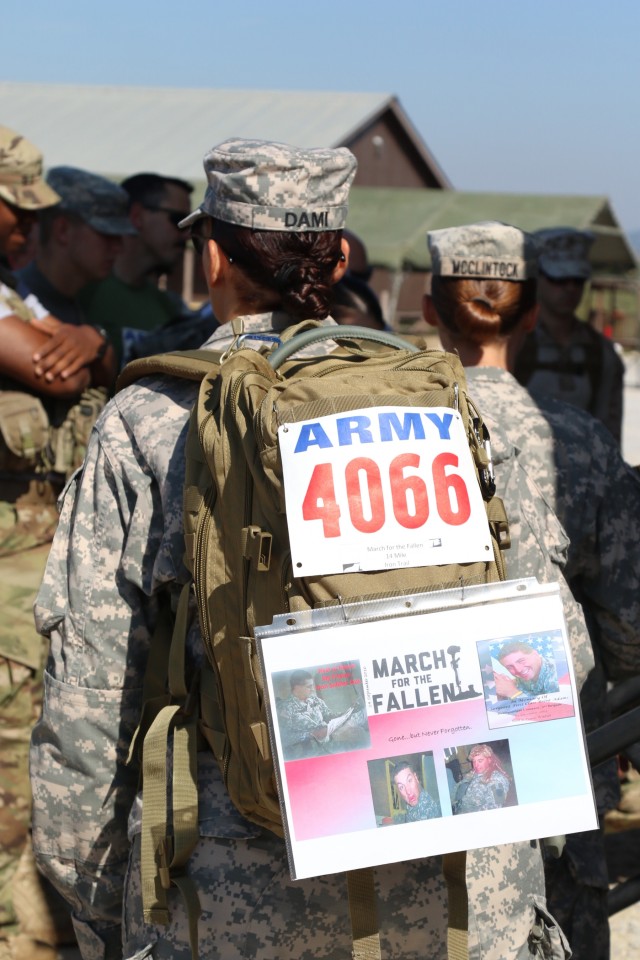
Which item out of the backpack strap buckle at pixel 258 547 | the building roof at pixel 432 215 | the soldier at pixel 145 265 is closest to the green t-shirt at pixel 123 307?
the soldier at pixel 145 265

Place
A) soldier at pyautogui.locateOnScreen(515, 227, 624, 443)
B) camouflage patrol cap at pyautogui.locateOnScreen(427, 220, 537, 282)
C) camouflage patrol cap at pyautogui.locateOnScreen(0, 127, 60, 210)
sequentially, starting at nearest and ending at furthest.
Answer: camouflage patrol cap at pyautogui.locateOnScreen(427, 220, 537, 282) < camouflage patrol cap at pyautogui.locateOnScreen(0, 127, 60, 210) < soldier at pyautogui.locateOnScreen(515, 227, 624, 443)

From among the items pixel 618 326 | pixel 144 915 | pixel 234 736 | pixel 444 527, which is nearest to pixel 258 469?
pixel 444 527

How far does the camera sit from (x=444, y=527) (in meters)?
1.44

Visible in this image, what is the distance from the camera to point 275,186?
1804mm

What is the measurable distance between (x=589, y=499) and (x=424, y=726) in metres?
1.16

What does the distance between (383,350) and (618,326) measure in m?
26.0

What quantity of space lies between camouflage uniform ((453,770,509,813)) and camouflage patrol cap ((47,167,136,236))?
3074 mm

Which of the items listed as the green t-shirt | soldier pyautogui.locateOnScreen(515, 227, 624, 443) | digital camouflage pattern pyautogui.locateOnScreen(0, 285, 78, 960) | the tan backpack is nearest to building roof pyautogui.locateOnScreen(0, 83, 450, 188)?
the green t-shirt

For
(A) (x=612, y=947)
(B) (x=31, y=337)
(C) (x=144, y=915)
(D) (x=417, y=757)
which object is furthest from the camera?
(A) (x=612, y=947)

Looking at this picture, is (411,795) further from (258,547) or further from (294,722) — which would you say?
(258,547)

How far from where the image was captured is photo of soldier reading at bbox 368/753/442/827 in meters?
1.37

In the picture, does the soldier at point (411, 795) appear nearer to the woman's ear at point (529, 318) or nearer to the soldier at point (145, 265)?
the woman's ear at point (529, 318)

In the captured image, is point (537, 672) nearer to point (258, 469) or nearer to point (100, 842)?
point (258, 469)

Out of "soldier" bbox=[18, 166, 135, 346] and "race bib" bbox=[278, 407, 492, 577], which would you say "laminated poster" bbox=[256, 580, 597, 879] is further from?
"soldier" bbox=[18, 166, 135, 346]
